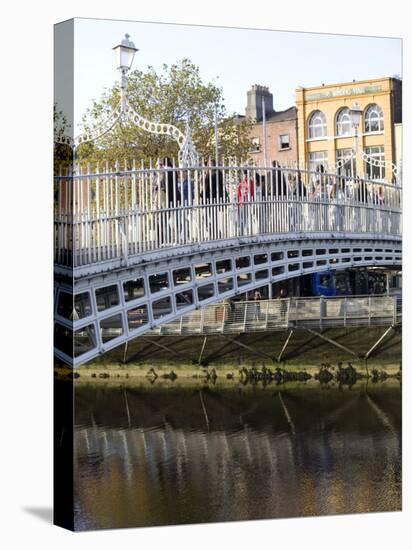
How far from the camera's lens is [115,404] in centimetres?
1315

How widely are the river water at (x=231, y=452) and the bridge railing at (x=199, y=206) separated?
1.48 meters

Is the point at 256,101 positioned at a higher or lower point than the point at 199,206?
higher

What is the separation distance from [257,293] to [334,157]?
188 centimetres

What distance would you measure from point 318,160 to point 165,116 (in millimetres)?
2101

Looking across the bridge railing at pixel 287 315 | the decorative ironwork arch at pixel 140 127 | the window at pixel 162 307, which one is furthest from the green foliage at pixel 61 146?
the bridge railing at pixel 287 315

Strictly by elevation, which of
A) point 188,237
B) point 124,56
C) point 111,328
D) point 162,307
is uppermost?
point 124,56

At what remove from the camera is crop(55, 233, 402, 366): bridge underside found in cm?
1277

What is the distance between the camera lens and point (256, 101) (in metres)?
13.8

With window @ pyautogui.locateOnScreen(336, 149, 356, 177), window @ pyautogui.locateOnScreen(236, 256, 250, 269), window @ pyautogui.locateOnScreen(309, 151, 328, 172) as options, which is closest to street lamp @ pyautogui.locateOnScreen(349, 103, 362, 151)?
window @ pyautogui.locateOnScreen(336, 149, 356, 177)

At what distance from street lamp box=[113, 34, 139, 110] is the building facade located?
4.80 ft

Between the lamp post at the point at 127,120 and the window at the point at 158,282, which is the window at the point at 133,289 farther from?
the lamp post at the point at 127,120

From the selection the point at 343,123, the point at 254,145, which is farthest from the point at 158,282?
the point at 343,123

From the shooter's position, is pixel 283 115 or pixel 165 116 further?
pixel 283 115

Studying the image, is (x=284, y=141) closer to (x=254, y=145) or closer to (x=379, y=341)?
(x=254, y=145)
